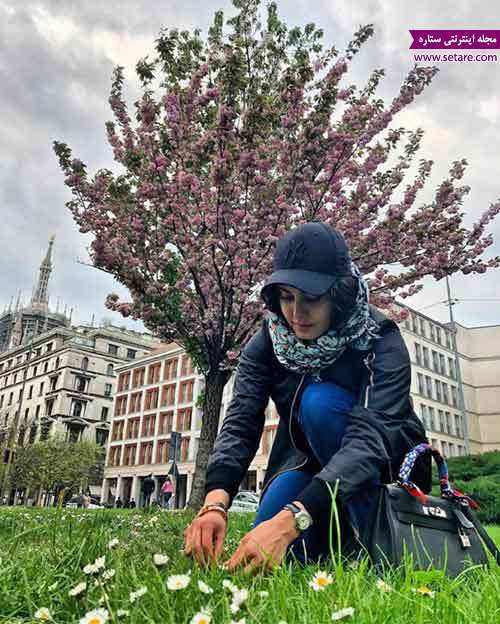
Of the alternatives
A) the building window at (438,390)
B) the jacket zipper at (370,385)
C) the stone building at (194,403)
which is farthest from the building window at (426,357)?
the jacket zipper at (370,385)

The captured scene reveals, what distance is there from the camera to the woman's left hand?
4.92 ft

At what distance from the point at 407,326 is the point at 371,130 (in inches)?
1552

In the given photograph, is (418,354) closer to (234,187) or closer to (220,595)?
(234,187)

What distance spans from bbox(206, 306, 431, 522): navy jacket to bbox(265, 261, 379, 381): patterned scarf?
0.20ft

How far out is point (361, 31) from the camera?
29.7ft

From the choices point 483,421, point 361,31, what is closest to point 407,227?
point 361,31

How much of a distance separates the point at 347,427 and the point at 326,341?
1.18ft

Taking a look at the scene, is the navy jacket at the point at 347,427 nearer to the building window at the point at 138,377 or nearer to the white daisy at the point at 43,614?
the white daisy at the point at 43,614

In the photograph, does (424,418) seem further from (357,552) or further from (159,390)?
(357,552)

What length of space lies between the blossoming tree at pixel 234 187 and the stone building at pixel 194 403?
34.7 meters

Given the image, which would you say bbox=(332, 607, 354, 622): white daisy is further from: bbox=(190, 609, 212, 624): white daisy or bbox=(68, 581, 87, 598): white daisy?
bbox=(68, 581, 87, 598): white daisy

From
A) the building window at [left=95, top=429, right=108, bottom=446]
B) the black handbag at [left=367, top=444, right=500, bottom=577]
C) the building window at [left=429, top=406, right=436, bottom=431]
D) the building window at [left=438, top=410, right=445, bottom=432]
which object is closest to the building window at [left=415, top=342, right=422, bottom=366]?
the building window at [left=429, top=406, right=436, bottom=431]

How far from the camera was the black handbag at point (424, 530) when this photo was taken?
1739mm

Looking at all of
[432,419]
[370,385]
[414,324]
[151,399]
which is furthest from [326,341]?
[151,399]
